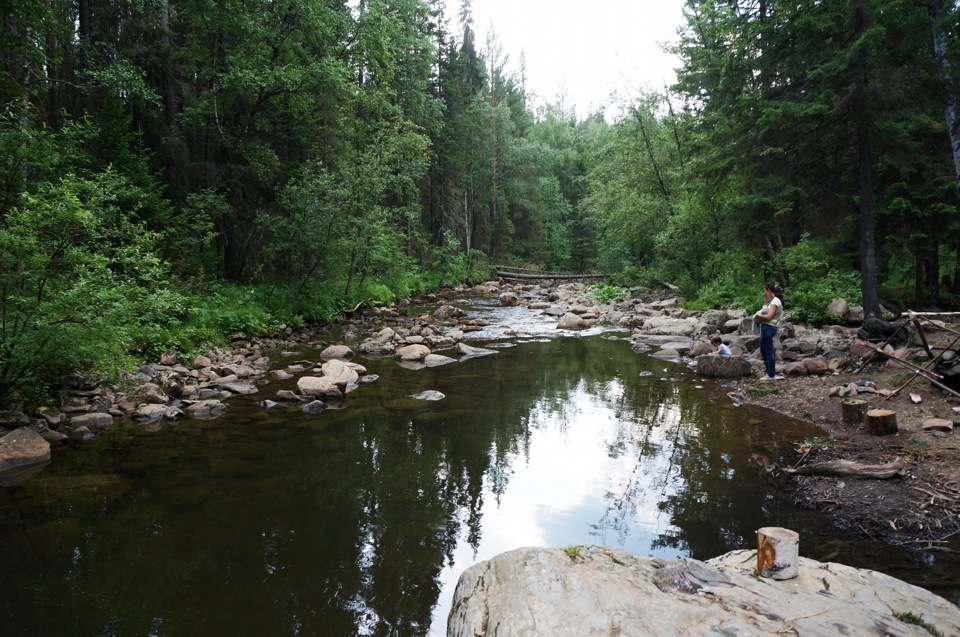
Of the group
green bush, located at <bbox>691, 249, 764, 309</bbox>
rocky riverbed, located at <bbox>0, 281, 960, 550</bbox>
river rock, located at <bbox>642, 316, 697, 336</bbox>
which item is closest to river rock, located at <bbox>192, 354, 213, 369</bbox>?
rocky riverbed, located at <bbox>0, 281, 960, 550</bbox>

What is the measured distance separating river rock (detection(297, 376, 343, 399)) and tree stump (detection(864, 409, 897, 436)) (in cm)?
815

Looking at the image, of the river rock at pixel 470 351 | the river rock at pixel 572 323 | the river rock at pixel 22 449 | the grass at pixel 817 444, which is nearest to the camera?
the river rock at pixel 22 449

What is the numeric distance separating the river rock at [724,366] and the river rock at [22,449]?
11110mm

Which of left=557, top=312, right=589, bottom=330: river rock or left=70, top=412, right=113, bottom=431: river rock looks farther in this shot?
left=557, top=312, right=589, bottom=330: river rock

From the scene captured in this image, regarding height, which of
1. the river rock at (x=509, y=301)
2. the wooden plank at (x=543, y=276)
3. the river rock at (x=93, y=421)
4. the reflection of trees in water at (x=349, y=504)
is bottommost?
the reflection of trees in water at (x=349, y=504)

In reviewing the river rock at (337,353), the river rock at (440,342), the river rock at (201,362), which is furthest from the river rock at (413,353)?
the river rock at (201,362)

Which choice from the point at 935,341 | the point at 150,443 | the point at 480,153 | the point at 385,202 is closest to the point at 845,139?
the point at 935,341

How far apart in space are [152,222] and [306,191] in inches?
169

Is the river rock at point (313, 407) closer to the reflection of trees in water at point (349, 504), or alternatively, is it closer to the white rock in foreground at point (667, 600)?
the reflection of trees in water at point (349, 504)

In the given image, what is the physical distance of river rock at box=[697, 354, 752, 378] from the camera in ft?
34.7

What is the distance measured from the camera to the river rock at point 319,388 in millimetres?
9430

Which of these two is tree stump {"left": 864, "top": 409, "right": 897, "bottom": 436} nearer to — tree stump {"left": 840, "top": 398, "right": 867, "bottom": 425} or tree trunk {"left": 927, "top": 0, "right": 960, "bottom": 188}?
tree stump {"left": 840, "top": 398, "right": 867, "bottom": 425}

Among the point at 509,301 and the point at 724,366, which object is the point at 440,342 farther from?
the point at 509,301

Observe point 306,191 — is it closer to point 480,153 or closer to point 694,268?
point 694,268
